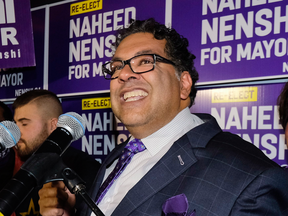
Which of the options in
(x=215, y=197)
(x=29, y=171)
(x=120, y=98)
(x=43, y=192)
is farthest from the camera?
(x=120, y=98)

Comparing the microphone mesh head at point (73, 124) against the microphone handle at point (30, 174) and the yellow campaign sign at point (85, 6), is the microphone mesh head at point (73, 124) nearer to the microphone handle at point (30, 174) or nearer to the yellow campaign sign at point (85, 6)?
the microphone handle at point (30, 174)

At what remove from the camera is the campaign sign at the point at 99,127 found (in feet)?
7.47

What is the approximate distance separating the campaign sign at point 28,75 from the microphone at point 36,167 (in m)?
1.92

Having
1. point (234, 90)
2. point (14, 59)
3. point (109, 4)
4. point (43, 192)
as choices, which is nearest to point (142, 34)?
point (234, 90)

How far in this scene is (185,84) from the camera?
1447mm

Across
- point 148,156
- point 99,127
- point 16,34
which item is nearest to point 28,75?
point 16,34

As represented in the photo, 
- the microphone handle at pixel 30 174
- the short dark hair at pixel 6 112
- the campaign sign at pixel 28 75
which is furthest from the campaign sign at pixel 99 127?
the microphone handle at pixel 30 174

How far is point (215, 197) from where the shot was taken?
0.94 m

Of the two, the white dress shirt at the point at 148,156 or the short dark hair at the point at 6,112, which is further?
the short dark hair at the point at 6,112

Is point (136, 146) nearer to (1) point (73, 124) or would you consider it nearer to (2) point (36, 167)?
(1) point (73, 124)

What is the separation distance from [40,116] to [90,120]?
1.33 feet

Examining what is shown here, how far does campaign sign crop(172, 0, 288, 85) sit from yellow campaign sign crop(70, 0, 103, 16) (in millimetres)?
721

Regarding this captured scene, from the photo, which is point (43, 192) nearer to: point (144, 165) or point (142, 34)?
point (144, 165)

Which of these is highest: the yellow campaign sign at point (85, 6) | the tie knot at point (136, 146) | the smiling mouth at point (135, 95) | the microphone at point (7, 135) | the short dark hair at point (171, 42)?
the yellow campaign sign at point (85, 6)
